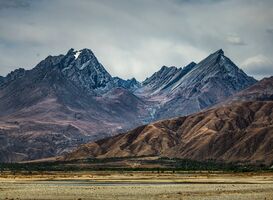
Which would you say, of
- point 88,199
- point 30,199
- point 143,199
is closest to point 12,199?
point 30,199

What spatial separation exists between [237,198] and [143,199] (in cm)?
1334

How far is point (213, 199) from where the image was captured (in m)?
79.1

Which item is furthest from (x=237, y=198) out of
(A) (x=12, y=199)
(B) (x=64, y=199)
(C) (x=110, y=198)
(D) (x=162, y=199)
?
(A) (x=12, y=199)

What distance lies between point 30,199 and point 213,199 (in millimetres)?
25425

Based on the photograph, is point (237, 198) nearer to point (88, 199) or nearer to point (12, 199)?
point (88, 199)

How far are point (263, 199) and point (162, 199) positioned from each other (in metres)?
13.8

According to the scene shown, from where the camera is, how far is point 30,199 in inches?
3142

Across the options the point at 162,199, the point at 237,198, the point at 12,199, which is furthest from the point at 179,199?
the point at 12,199

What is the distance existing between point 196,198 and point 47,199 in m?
20.9

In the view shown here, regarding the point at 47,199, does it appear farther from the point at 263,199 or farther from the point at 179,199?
the point at 263,199

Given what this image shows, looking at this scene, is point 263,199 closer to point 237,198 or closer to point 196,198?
point 237,198

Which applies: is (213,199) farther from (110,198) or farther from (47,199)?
(47,199)

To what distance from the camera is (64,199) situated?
262ft

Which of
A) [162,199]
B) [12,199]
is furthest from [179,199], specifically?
[12,199]
